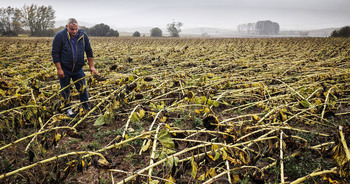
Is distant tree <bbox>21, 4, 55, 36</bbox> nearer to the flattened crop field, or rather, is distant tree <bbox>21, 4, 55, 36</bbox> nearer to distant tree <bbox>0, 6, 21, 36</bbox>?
distant tree <bbox>0, 6, 21, 36</bbox>

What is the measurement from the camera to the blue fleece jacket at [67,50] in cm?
347

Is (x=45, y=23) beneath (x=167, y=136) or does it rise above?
above

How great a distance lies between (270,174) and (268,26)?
185 m

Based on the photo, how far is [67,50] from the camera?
3.57 meters

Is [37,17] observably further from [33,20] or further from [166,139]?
[166,139]


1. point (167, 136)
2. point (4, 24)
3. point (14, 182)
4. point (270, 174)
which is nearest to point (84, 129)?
point (14, 182)

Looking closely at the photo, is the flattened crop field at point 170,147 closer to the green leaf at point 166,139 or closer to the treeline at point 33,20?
the green leaf at point 166,139

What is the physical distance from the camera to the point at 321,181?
2.16m

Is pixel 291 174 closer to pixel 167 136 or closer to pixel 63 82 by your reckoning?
pixel 167 136

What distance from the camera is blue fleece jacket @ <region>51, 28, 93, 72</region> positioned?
3.47m

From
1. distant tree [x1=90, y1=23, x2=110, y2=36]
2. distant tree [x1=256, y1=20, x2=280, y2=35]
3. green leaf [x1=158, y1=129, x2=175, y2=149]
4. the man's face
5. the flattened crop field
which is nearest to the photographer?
the flattened crop field

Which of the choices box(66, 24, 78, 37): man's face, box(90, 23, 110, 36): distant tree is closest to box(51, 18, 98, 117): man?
box(66, 24, 78, 37): man's face

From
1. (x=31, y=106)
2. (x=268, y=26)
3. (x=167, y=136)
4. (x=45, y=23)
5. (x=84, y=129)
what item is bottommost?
(x=84, y=129)

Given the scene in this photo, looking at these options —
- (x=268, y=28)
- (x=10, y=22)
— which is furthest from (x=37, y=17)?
(x=268, y=28)
